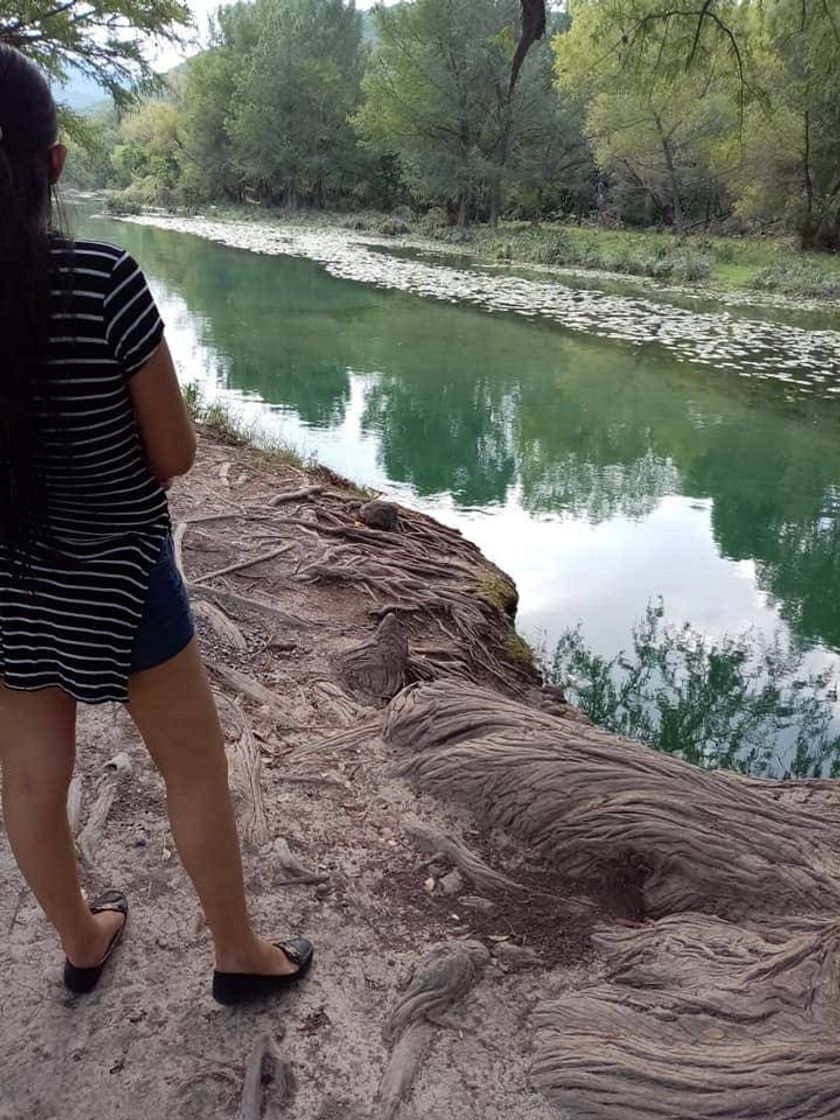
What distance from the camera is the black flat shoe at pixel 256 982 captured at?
196cm

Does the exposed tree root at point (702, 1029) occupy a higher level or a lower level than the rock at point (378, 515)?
higher

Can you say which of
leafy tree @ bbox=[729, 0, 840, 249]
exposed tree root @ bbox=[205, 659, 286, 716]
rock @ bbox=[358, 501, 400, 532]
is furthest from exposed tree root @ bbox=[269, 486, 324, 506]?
leafy tree @ bbox=[729, 0, 840, 249]

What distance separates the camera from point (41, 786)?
1701 millimetres

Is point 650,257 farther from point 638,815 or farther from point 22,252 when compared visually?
point 22,252

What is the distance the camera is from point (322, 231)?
42750mm

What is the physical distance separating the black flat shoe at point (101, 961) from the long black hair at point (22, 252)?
1.23m

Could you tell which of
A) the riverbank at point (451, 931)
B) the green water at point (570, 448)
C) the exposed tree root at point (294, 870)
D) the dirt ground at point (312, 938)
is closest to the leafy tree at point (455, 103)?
the green water at point (570, 448)

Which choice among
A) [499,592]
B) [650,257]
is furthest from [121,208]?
[499,592]

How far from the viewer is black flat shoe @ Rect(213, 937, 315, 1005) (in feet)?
6.41

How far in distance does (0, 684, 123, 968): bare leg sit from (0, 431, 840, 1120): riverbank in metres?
0.38

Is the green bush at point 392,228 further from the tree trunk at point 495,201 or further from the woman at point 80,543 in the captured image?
the woman at point 80,543

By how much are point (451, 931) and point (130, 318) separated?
175cm

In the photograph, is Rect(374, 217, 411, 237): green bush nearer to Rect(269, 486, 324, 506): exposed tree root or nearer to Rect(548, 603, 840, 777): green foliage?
Rect(269, 486, 324, 506): exposed tree root

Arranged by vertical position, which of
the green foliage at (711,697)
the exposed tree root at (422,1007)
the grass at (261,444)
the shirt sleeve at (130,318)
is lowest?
the green foliage at (711,697)
